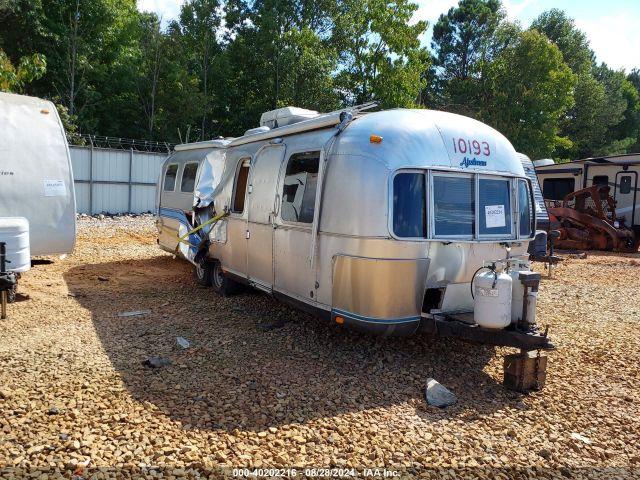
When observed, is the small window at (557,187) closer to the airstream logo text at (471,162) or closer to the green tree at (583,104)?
the airstream logo text at (471,162)

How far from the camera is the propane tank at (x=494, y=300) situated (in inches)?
175

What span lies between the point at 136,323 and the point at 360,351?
2.85 m

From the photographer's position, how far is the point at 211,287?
862 centimetres

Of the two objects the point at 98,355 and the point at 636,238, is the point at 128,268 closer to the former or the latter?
the point at 98,355

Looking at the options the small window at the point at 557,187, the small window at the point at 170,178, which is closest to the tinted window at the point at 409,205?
the small window at the point at 170,178

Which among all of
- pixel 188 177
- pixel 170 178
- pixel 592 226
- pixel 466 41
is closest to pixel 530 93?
pixel 466 41

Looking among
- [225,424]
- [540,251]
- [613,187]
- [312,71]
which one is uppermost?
[312,71]

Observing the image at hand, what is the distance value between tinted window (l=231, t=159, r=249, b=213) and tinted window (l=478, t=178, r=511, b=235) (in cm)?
345

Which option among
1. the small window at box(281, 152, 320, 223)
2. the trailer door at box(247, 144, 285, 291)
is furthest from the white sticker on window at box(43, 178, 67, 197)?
the small window at box(281, 152, 320, 223)

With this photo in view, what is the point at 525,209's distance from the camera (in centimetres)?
581

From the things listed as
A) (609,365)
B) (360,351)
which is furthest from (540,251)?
(360,351)

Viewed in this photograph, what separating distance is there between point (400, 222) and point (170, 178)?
6.78 meters

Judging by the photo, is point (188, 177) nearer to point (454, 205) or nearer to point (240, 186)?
point (240, 186)

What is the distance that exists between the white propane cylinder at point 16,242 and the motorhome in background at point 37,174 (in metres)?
0.66
